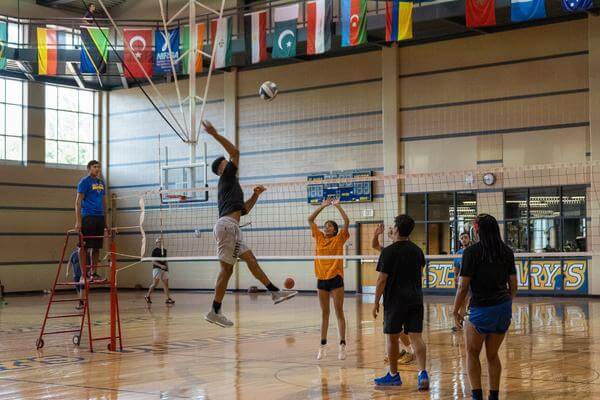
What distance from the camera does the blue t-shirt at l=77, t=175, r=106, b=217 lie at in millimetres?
13938

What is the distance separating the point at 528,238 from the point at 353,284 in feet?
20.0

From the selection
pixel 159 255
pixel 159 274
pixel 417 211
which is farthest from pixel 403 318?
pixel 417 211

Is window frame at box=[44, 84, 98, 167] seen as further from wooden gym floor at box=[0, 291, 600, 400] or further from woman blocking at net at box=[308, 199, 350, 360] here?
woman blocking at net at box=[308, 199, 350, 360]

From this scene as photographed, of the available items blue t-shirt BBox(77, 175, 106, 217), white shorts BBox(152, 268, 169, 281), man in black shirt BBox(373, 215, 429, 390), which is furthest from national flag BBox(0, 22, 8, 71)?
man in black shirt BBox(373, 215, 429, 390)

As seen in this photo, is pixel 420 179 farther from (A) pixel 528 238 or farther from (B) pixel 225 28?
(B) pixel 225 28

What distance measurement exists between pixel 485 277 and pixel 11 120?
26.8 metres

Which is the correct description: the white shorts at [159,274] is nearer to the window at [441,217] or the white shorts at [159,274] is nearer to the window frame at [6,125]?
the window at [441,217]

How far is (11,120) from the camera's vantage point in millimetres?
30469

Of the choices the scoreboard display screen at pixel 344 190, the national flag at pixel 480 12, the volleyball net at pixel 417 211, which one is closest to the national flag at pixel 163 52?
the volleyball net at pixel 417 211

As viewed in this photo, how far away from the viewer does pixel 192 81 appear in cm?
2052

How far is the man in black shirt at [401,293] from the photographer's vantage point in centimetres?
841

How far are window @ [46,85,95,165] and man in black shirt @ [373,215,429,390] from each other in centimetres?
2556

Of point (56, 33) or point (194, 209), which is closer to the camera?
point (56, 33)

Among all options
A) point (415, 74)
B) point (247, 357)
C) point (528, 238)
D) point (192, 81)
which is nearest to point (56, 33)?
point (192, 81)
